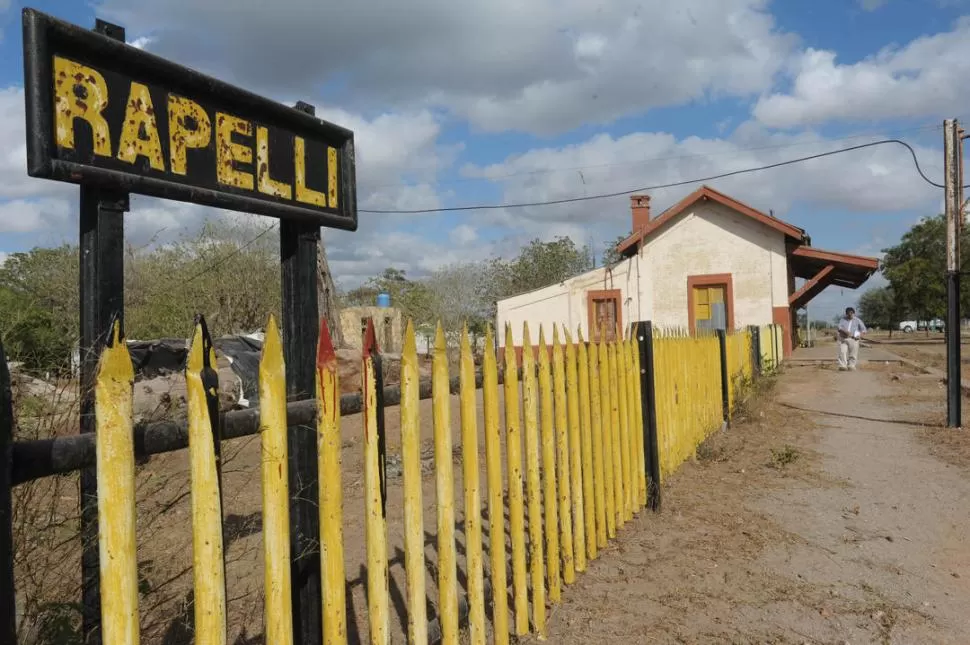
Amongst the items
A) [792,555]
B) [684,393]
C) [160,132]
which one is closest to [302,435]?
[160,132]

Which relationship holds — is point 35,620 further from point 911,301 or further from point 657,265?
point 911,301

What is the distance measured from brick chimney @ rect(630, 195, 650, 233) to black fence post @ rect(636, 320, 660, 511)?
2217 centimetres

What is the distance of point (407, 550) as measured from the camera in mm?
2512

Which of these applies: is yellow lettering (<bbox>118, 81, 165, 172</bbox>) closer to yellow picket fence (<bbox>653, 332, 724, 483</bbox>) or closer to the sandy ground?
the sandy ground

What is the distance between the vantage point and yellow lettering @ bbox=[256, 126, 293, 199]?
2463 mm

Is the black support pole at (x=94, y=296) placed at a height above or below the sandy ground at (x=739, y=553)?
above

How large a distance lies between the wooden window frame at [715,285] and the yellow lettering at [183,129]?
908 inches

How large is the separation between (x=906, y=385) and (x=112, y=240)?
16558 mm

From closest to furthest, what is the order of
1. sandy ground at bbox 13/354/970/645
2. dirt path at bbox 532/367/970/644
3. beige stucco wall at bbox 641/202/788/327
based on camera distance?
sandy ground at bbox 13/354/970/645 → dirt path at bbox 532/367/970/644 → beige stucco wall at bbox 641/202/788/327

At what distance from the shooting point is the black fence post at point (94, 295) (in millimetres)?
1959

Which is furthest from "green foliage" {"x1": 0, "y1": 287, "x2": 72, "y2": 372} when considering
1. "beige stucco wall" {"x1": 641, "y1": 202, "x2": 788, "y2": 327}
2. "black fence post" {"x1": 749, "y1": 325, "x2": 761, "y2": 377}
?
"beige stucco wall" {"x1": 641, "y1": 202, "x2": 788, "y2": 327}

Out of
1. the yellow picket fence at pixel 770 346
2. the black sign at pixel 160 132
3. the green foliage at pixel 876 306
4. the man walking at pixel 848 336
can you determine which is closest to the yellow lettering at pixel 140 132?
the black sign at pixel 160 132

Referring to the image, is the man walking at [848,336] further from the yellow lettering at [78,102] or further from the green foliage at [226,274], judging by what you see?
the yellow lettering at [78,102]

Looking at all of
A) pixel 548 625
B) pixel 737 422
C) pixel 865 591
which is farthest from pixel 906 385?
pixel 548 625
